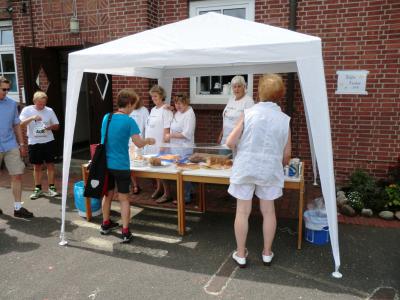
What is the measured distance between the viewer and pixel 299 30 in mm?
5684

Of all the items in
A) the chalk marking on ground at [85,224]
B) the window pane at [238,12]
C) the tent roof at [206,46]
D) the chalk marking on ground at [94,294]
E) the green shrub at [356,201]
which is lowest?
the chalk marking on ground at [94,294]

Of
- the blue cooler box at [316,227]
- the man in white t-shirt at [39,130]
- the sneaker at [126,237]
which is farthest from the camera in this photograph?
the man in white t-shirt at [39,130]

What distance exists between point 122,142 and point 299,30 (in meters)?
3.67

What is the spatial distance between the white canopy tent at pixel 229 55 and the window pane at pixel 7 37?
495cm

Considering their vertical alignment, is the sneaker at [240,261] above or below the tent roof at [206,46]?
below

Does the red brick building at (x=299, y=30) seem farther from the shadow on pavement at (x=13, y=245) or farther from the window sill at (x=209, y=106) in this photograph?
the shadow on pavement at (x=13, y=245)

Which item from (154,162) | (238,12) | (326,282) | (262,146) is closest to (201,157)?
(154,162)

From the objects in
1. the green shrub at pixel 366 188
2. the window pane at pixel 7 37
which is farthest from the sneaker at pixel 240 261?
the window pane at pixel 7 37

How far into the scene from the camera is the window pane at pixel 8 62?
25.5 ft

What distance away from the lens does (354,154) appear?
223 inches

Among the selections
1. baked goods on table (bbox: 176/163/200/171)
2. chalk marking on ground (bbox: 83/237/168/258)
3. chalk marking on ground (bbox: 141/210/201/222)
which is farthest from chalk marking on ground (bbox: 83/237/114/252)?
baked goods on table (bbox: 176/163/200/171)

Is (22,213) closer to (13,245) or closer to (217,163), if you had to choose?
(13,245)

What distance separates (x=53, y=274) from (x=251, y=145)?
7.29 feet

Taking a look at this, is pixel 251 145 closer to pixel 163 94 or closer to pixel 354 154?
pixel 163 94
